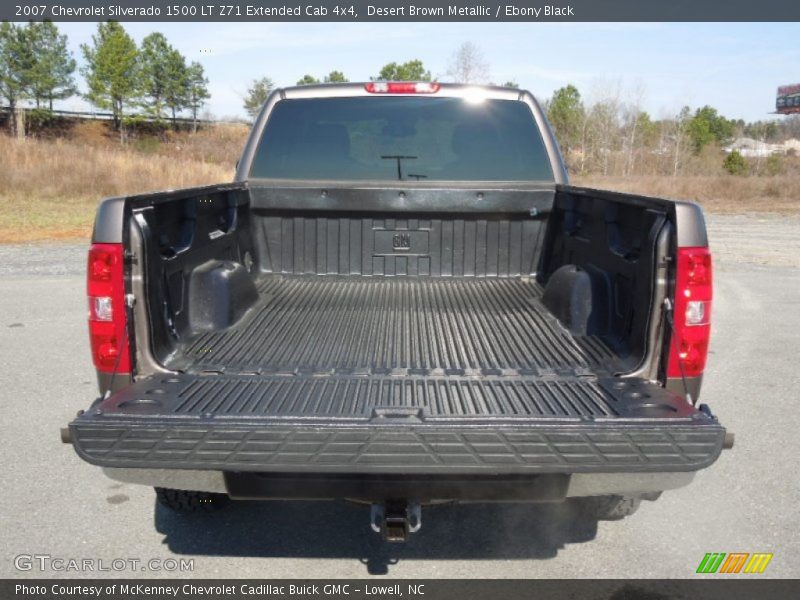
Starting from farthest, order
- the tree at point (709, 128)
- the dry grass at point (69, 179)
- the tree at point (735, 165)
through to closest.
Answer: the tree at point (709, 128) → the tree at point (735, 165) → the dry grass at point (69, 179)

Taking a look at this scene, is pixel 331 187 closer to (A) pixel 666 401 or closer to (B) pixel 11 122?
(A) pixel 666 401

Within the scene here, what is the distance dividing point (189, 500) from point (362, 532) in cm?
83

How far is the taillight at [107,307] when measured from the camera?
8.46 feet

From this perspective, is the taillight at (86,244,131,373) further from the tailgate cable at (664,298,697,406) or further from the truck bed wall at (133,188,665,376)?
the tailgate cable at (664,298,697,406)

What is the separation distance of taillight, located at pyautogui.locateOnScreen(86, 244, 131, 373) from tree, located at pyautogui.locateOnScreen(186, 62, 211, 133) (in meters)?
70.3

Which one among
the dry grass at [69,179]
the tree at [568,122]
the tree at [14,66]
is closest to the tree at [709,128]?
the tree at [568,122]

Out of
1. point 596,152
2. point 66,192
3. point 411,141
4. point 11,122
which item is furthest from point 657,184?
point 11,122

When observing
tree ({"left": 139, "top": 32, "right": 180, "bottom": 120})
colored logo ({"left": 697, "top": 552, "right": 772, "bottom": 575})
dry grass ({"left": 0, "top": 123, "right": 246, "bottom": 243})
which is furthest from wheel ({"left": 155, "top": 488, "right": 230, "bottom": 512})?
tree ({"left": 139, "top": 32, "right": 180, "bottom": 120})

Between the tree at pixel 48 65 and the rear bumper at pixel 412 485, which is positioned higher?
the tree at pixel 48 65

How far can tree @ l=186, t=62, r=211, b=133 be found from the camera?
69.3 meters

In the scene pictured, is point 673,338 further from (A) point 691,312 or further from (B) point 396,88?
(B) point 396,88

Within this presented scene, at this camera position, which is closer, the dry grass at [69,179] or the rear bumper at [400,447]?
the rear bumper at [400,447]

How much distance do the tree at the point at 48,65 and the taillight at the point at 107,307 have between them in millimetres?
59473

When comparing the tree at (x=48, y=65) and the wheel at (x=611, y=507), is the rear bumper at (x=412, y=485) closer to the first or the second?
the wheel at (x=611, y=507)
